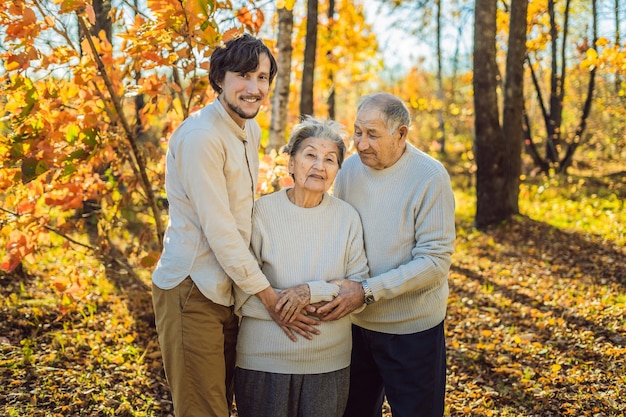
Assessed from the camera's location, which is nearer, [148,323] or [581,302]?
[148,323]

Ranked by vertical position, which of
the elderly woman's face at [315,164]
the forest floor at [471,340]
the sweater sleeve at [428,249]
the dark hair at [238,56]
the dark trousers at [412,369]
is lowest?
the forest floor at [471,340]

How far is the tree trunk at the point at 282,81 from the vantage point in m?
5.13

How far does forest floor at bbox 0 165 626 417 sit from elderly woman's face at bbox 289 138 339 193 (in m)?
1.79

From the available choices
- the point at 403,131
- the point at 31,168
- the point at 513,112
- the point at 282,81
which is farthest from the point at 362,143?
the point at 513,112

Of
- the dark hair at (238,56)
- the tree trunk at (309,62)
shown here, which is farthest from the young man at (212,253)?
the tree trunk at (309,62)

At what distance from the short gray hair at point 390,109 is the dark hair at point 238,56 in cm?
49

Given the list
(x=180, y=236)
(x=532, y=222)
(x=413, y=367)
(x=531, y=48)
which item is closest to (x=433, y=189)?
(x=413, y=367)

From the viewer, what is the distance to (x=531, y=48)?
985cm

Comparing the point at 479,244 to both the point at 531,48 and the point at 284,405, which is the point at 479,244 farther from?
the point at 284,405

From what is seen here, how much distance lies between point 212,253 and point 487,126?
5795mm

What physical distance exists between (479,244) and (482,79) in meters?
2.05

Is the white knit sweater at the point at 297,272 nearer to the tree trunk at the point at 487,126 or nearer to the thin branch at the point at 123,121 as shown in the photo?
the thin branch at the point at 123,121

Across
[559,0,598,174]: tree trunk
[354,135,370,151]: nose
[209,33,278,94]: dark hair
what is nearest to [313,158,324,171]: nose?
[354,135,370,151]: nose

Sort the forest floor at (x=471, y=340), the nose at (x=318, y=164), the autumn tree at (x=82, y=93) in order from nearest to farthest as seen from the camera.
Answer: the nose at (x=318, y=164)
the autumn tree at (x=82, y=93)
the forest floor at (x=471, y=340)
